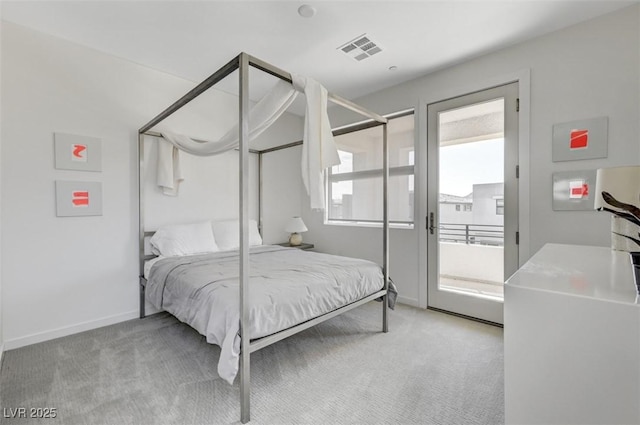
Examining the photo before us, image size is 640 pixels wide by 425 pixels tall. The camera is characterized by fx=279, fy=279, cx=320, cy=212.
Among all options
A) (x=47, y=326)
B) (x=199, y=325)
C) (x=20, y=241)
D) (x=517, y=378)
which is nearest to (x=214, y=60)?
(x=20, y=241)

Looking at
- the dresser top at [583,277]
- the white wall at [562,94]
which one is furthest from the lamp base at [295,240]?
the dresser top at [583,277]

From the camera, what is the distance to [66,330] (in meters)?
2.53

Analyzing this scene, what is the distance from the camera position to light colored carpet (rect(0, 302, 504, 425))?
156cm

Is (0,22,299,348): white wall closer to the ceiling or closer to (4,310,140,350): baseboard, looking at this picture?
(4,310,140,350): baseboard

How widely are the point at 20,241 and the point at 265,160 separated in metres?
2.66

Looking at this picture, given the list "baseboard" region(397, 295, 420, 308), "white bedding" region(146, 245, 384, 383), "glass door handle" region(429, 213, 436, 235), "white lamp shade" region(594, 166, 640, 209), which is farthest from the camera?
"baseboard" region(397, 295, 420, 308)

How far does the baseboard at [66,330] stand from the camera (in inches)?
90.0

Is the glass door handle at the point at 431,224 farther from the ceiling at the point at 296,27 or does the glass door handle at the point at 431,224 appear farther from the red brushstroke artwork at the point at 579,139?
the ceiling at the point at 296,27

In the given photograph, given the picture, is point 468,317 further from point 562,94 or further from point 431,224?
point 562,94

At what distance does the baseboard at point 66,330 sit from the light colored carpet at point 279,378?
0.08 meters

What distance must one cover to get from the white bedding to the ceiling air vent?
80.1 inches

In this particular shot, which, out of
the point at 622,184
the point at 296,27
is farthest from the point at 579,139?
the point at 296,27

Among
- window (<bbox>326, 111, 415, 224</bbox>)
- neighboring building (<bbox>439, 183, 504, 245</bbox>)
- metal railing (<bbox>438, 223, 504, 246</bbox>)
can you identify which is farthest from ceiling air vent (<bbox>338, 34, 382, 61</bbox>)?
metal railing (<bbox>438, 223, 504, 246</bbox>)

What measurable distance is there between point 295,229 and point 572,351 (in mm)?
3514
